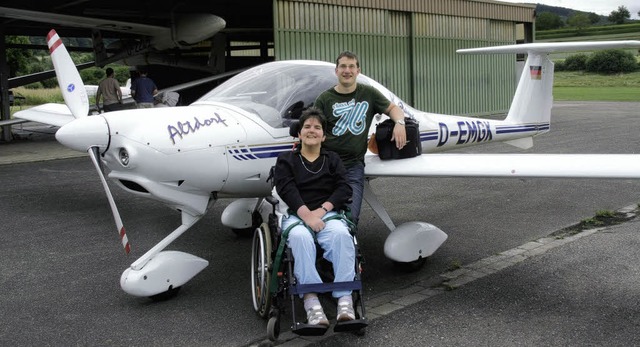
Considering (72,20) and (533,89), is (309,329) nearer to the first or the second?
(533,89)

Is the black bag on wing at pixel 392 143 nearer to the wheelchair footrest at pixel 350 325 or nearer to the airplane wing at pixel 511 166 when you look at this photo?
the airplane wing at pixel 511 166

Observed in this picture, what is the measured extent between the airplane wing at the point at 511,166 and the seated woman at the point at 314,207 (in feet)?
3.33

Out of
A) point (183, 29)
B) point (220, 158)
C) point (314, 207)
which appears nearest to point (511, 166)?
point (314, 207)

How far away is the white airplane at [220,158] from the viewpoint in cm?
467

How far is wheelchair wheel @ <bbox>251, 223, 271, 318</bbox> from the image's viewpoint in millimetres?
4184

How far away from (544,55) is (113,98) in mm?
10519

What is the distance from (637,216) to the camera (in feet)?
23.8

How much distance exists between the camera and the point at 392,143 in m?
5.51

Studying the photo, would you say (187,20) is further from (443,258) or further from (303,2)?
(443,258)

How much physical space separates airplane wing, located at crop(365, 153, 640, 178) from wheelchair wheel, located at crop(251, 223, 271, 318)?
4.37ft

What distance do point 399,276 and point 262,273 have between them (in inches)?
59.7

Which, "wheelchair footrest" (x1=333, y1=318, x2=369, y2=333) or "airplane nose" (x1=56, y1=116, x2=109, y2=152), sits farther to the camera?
"airplane nose" (x1=56, y1=116, x2=109, y2=152)

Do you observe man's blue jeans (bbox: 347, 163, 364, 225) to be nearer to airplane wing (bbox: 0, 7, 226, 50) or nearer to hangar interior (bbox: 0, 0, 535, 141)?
hangar interior (bbox: 0, 0, 535, 141)

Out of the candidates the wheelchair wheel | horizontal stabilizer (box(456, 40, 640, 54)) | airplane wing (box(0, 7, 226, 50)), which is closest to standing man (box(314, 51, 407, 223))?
the wheelchair wheel
